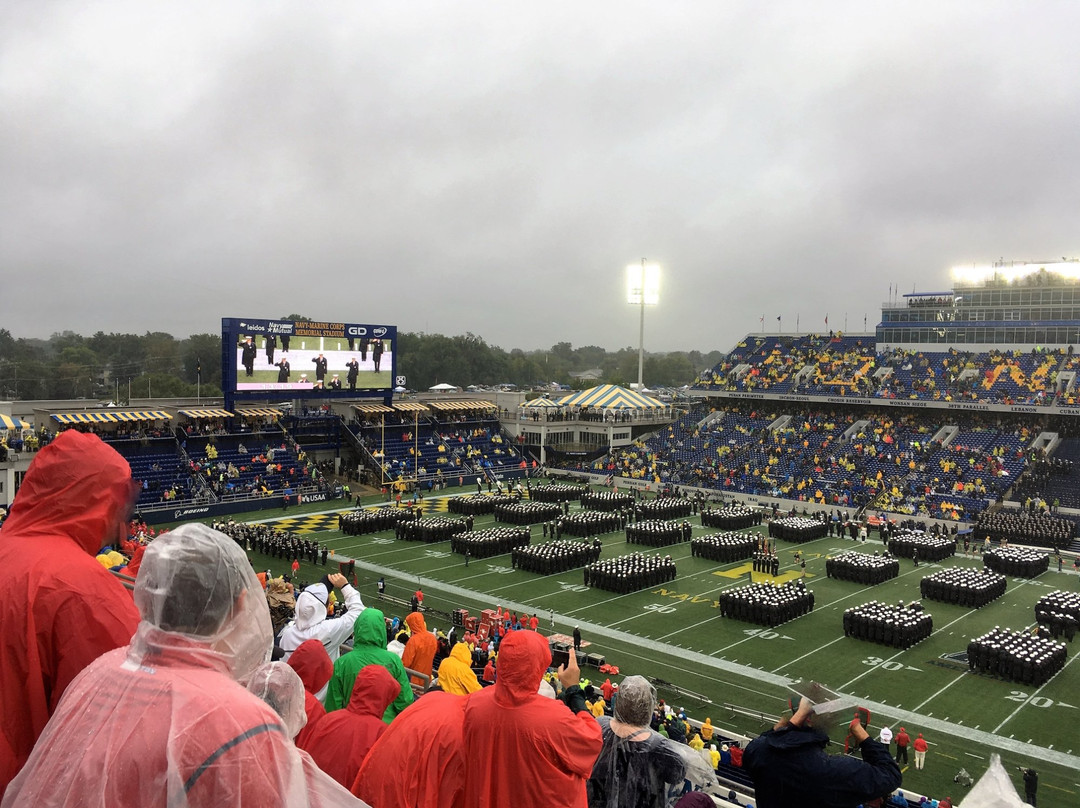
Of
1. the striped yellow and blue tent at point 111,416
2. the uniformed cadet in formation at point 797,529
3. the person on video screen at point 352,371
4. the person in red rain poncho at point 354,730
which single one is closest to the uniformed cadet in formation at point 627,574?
the uniformed cadet in formation at point 797,529

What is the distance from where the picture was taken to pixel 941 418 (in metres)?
41.4

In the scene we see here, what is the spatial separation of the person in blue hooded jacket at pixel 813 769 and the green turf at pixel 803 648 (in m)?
10.6

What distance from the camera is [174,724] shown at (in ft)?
5.60

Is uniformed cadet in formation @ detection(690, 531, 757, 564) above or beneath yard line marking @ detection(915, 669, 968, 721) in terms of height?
above

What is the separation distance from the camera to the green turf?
545 inches

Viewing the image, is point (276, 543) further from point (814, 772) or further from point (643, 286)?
point (643, 286)

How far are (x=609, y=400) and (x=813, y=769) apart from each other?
1852 inches

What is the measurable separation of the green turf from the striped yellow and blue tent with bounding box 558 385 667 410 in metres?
21.9

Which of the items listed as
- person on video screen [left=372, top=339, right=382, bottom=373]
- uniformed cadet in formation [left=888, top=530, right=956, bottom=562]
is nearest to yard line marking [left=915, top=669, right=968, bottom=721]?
uniformed cadet in formation [left=888, top=530, right=956, bottom=562]

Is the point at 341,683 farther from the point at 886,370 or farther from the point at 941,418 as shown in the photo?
the point at 886,370

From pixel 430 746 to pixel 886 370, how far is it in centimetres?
4722

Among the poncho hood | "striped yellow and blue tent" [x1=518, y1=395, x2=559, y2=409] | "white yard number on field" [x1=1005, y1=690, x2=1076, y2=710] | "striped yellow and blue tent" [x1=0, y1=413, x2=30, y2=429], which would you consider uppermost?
the poncho hood

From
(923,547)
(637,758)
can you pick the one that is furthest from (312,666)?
(923,547)

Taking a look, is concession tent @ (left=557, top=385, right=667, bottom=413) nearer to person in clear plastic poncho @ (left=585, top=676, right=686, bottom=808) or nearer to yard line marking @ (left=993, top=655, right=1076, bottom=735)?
yard line marking @ (left=993, top=655, right=1076, bottom=735)
